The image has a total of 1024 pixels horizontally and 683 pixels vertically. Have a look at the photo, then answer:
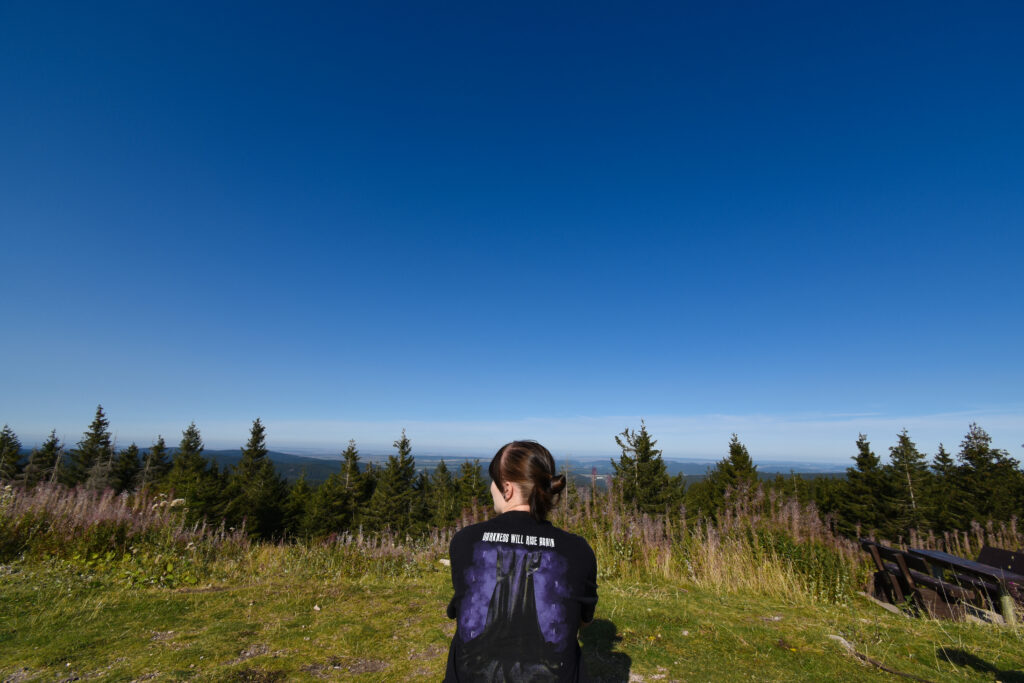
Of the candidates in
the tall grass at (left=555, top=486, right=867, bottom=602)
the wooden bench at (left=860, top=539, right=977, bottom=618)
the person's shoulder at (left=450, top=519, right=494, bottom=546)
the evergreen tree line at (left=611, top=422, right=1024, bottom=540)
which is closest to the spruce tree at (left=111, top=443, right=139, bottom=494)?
the evergreen tree line at (left=611, top=422, right=1024, bottom=540)

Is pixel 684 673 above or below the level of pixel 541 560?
below

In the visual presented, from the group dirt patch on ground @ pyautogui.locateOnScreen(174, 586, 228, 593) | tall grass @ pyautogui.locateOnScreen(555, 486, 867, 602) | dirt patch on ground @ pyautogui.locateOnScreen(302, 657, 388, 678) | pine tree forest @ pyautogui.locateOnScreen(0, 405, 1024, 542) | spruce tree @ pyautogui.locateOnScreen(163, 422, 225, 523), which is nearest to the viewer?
dirt patch on ground @ pyautogui.locateOnScreen(302, 657, 388, 678)

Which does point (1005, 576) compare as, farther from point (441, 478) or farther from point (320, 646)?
point (441, 478)

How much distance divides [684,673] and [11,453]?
6510 cm

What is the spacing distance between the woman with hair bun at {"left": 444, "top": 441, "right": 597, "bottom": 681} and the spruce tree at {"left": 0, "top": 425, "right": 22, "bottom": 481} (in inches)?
2011

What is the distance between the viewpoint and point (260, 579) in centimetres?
567

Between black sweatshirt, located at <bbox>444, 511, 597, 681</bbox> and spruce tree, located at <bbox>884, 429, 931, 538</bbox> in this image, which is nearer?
black sweatshirt, located at <bbox>444, 511, 597, 681</bbox>

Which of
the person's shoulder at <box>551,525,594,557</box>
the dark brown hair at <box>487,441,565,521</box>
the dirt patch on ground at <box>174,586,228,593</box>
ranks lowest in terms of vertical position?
the dirt patch on ground at <box>174,586,228,593</box>

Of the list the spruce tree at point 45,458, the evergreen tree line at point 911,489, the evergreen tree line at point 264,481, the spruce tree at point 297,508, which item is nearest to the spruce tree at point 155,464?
the evergreen tree line at point 264,481

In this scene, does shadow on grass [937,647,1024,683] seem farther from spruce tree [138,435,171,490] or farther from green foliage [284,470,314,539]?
spruce tree [138,435,171,490]

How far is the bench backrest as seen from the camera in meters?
5.14

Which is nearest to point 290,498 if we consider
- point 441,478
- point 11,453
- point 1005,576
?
point 441,478

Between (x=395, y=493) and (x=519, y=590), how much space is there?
174 ft

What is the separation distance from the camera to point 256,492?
46.5 meters
